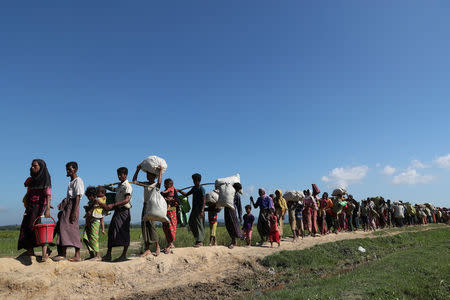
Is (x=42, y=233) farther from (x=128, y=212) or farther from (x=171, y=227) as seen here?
(x=171, y=227)

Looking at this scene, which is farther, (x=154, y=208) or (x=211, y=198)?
(x=211, y=198)

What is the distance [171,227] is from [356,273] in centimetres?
464

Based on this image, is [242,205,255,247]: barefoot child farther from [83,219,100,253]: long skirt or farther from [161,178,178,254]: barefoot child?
[83,219,100,253]: long skirt

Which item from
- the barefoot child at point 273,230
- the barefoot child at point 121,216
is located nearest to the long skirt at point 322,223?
the barefoot child at point 273,230

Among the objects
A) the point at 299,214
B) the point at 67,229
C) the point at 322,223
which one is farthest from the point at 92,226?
the point at 322,223

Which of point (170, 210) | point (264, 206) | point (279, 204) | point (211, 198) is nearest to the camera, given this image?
point (170, 210)

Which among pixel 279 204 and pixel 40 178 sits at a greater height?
pixel 40 178

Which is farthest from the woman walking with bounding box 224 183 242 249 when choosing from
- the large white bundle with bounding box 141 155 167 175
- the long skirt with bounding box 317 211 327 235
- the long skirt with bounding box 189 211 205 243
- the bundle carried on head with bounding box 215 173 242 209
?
the long skirt with bounding box 317 211 327 235

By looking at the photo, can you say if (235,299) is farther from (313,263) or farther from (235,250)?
(313,263)

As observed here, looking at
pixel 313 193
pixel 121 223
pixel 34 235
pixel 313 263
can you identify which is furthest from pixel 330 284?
pixel 313 193

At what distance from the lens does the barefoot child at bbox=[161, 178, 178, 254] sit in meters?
7.89

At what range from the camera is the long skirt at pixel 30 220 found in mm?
5781

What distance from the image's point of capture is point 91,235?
23.0ft

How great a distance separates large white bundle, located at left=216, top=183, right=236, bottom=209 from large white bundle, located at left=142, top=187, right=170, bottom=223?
2.49 meters
